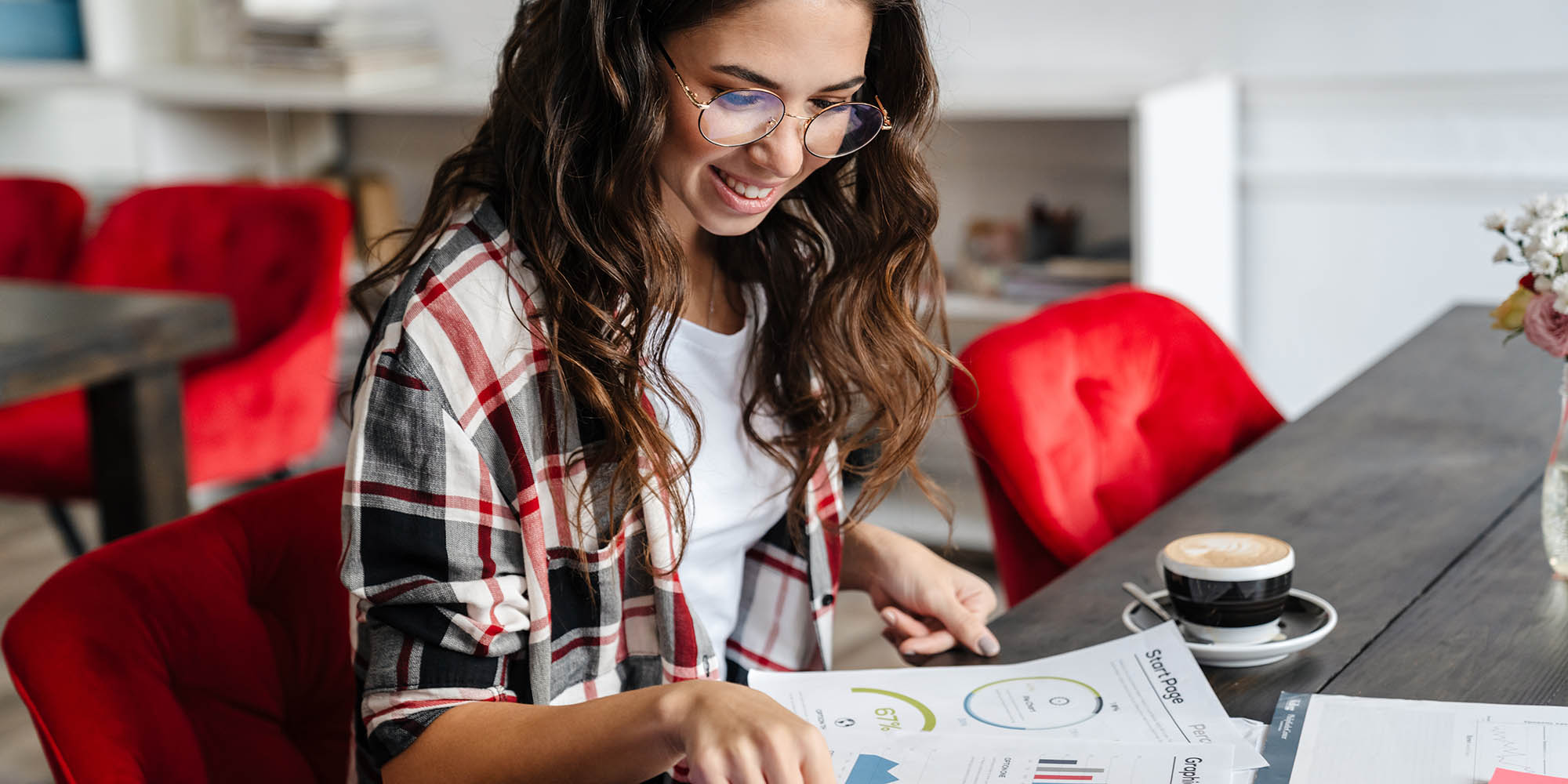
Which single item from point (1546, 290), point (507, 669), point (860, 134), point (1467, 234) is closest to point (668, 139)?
point (860, 134)

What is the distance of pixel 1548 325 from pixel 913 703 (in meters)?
0.59

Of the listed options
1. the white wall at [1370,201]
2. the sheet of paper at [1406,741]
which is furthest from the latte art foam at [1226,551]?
the white wall at [1370,201]

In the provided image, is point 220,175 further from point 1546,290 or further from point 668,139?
point 1546,290

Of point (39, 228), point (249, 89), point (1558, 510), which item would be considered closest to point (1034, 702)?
point (1558, 510)

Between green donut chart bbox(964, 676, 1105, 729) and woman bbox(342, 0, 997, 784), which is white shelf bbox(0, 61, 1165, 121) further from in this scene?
green donut chart bbox(964, 676, 1105, 729)

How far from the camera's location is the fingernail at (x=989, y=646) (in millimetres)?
1066

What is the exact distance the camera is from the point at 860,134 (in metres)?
1.09

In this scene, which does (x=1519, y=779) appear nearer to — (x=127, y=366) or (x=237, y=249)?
(x=127, y=366)

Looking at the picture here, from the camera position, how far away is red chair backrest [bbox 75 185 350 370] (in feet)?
9.06

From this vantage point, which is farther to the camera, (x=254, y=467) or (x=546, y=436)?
(x=254, y=467)

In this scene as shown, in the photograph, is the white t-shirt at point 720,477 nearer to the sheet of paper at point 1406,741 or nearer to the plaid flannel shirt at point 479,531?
the plaid flannel shirt at point 479,531

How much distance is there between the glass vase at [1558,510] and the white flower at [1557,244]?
11cm

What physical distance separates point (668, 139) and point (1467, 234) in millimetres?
2140

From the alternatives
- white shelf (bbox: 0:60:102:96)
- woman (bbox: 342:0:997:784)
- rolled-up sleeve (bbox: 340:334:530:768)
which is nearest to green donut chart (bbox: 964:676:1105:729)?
woman (bbox: 342:0:997:784)
